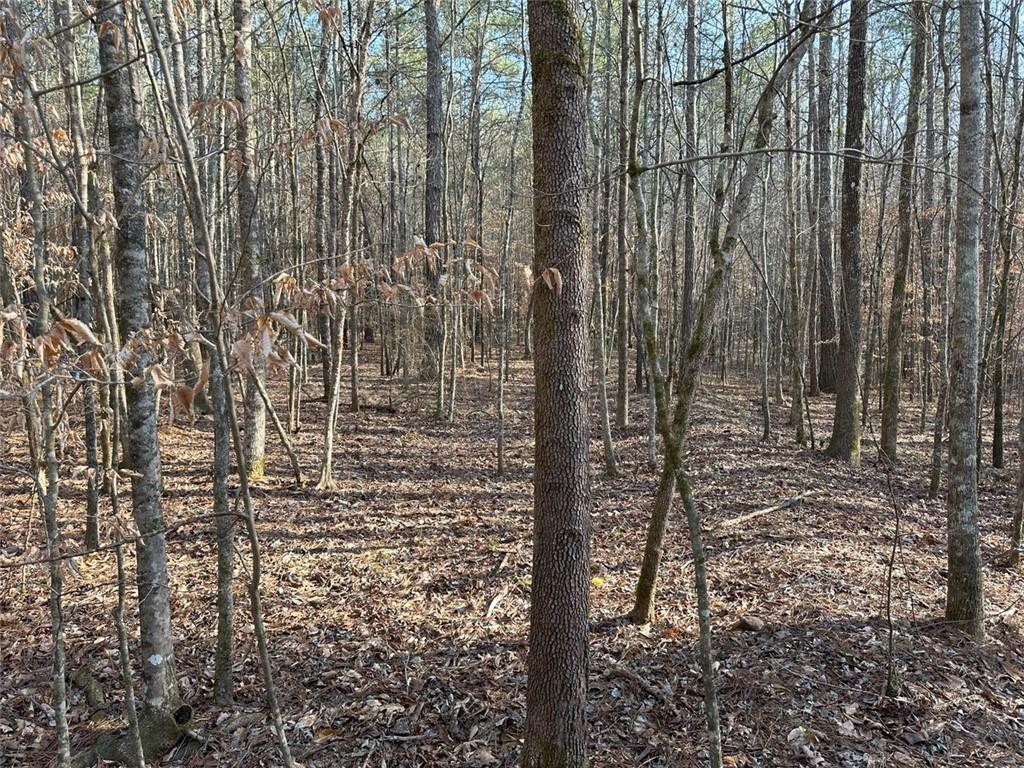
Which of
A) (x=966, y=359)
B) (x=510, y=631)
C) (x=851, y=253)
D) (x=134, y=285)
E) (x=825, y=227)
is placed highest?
(x=825, y=227)

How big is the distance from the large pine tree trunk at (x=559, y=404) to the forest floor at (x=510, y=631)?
74cm

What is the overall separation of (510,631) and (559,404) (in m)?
2.60

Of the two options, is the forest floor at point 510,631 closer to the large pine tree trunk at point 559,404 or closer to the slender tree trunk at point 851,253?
the large pine tree trunk at point 559,404

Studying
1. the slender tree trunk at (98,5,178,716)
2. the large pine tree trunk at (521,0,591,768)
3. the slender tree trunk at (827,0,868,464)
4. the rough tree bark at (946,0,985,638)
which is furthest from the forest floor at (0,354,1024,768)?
the slender tree trunk at (827,0,868,464)

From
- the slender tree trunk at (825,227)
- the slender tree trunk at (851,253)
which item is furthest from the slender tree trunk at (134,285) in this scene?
the slender tree trunk at (851,253)

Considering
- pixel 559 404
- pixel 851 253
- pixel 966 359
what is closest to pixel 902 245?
pixel 851 253

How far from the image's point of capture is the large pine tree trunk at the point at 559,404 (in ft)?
9.25

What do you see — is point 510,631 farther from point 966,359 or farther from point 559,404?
point 966,359

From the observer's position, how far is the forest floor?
143 inches

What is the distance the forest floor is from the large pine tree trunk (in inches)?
29.1

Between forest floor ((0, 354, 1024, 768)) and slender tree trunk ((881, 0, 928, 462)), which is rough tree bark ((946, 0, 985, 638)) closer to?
forest floor ((0, 354, 1024, 768))

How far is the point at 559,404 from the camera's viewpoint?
2.90 m

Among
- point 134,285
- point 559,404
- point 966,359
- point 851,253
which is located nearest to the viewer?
point 559,404

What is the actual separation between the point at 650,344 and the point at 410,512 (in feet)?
15.5
